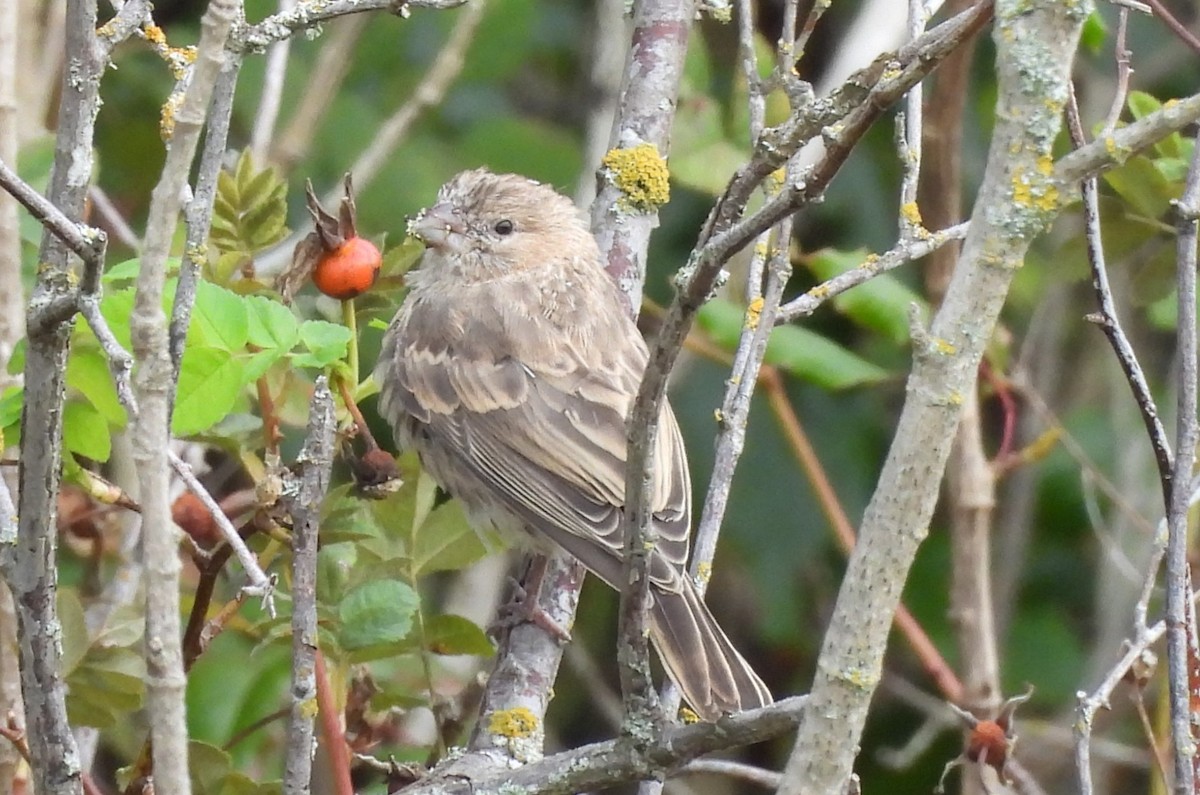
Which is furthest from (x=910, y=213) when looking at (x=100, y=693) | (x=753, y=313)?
(x=100, y=693)

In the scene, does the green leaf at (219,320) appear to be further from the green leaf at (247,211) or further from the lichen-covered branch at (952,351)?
the lichen-covered branch at (952,351)

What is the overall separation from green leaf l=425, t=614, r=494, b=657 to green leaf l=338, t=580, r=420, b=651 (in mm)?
286

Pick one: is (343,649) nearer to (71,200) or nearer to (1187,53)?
(71,200)

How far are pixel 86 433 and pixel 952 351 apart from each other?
4.31 ft

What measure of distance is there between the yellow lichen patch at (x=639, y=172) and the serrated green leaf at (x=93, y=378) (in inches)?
57.8

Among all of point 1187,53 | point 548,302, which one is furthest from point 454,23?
point 1187,53

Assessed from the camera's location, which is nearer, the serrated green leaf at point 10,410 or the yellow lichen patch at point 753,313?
the serrated green leaf at point 10,410

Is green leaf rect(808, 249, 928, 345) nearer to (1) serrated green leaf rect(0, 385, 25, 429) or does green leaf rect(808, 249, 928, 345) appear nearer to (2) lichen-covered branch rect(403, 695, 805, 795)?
(2) lichen-covered branch rect(403, 695, 805, 795)

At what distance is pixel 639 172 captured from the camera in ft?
11.1

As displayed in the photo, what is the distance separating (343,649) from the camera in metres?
2.44

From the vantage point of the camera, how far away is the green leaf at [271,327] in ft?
7.20

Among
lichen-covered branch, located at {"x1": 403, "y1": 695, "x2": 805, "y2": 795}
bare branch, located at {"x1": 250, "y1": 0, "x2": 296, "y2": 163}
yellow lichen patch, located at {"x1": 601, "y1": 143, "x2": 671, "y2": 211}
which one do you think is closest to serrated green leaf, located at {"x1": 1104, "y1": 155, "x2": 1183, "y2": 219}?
yellow lichen patch, located at {"x1": 601, "y1": 143, "x2": 671, "y2": 211}

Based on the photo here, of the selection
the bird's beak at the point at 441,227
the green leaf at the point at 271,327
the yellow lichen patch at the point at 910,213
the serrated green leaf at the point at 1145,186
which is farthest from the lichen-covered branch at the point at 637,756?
the bird's beak at the point at 441,227

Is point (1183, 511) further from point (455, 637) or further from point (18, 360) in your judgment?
point (18, 360)
